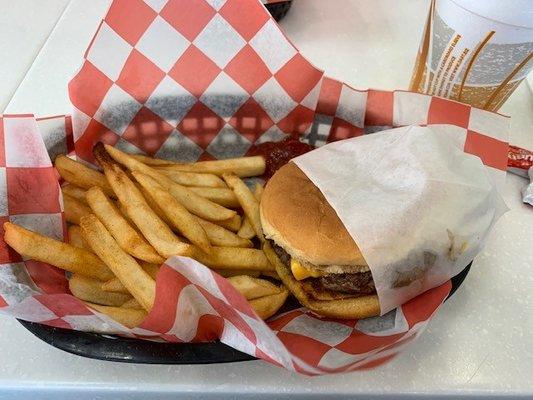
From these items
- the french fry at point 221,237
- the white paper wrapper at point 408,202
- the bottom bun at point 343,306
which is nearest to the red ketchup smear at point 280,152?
the white paper wrapper at point 408,202

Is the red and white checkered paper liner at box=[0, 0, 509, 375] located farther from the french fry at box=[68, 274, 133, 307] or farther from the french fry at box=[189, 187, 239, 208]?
the french fry at box=[189, 187, 239, 208]

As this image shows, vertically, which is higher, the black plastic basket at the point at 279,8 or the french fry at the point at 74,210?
the black plastic basket at the point at 279,8

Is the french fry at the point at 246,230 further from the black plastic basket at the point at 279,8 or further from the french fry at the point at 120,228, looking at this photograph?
the black plastic basket at the point at 279,8

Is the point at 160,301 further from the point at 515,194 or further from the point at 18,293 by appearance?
the point at 515,194

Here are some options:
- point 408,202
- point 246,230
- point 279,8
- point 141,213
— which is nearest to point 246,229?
point 246,230

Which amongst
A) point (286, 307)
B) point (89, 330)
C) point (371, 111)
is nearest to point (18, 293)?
point (89, 330)

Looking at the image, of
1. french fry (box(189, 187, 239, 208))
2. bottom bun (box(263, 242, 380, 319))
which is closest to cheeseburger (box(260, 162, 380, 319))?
bottom bun (box(263, 242, 380, 319))

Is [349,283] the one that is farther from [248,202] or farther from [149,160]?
[149,160]
